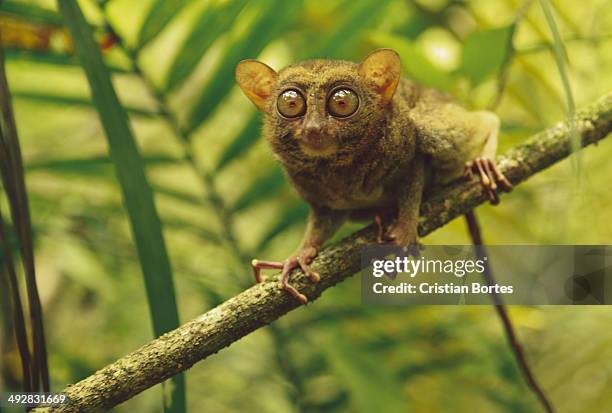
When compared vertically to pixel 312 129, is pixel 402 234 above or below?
below

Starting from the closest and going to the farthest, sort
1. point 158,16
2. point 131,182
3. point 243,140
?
point 131,182 → point 158,16 → point 243,140

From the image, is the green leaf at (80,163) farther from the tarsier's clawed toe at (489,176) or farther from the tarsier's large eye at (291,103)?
the tarsier's clawed toe at (489,176)

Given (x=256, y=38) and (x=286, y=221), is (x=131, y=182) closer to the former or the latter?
(x=256, y=38)

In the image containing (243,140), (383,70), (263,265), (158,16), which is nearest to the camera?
(383,70)

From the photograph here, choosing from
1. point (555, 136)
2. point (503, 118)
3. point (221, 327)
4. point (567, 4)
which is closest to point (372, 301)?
point (221, 327)

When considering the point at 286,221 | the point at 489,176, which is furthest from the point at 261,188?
the point at 489,176

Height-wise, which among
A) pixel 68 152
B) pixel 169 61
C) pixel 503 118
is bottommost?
pixel 503 118

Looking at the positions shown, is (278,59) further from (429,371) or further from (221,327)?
(429,371)
